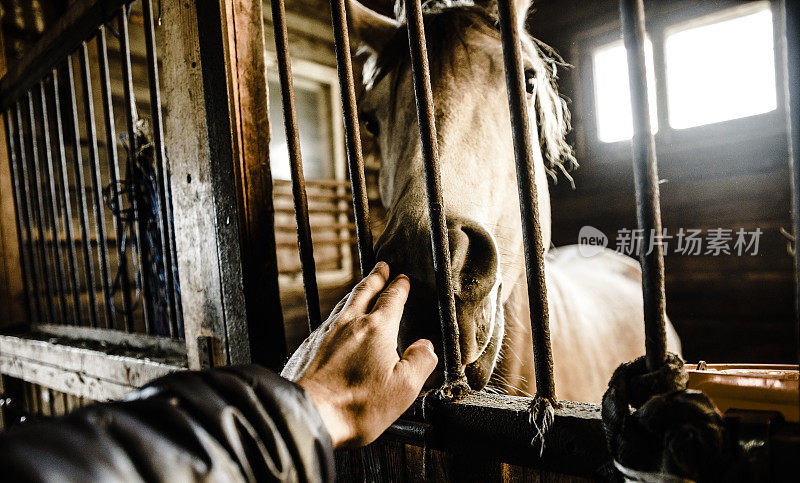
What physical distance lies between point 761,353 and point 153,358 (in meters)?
5.54

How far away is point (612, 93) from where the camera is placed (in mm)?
4750

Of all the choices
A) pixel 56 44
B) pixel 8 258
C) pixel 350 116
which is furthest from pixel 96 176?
pixel 350 116

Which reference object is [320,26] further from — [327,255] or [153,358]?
[153,358]

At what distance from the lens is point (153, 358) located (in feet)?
4.26

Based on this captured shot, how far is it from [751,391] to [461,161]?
797 mm

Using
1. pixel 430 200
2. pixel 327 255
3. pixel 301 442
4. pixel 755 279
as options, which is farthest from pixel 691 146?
pixel 301 442

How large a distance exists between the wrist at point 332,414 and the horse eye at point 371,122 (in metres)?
1.15

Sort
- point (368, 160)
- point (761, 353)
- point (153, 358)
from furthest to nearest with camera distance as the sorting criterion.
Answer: point (368, 160), point (761, 353), point (153, 358)

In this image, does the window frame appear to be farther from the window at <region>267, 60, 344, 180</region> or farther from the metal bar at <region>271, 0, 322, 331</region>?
the metal bar at <region>271, 0, 322, 331</region>

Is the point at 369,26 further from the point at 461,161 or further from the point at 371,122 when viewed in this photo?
the point at 461,161

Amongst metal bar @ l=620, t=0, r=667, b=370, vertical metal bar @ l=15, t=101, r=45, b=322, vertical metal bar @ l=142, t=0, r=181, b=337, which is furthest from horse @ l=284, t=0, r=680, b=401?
vertical metal bar @ l=15, t=101, r=45, b=322

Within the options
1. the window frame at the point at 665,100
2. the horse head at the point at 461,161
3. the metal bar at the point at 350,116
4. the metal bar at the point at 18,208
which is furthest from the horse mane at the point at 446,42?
the window frame at the point at 665,100

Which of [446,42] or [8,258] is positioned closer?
[446,42]

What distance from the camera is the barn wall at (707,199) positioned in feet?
14.4
